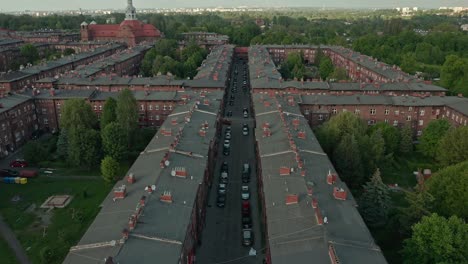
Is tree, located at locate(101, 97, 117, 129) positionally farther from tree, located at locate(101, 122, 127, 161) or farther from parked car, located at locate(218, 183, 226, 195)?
parked car, located at locate(218, 183, 226, 195)

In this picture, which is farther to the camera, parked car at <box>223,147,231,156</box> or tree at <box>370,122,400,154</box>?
parked car at <box>223,147,231,156</box>

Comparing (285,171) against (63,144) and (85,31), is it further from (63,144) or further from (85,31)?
(85,31)

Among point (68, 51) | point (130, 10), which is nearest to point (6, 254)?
point (68, 51)

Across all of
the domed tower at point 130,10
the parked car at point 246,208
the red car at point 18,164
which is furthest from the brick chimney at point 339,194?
the domed tower at point 130,10

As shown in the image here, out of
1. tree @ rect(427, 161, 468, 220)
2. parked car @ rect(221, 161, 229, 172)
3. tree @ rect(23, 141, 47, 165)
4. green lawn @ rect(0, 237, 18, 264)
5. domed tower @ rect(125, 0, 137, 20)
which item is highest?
domed tower @ rect(125, 0, 137, 20)

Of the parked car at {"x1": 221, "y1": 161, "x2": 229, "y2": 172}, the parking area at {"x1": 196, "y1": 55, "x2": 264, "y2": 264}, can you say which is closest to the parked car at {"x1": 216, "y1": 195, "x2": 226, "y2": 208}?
the parking area at {"x1": 196, "y1": 55, "x2": 264, "y2": 264}

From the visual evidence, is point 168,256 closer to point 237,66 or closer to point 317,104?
point 317,104

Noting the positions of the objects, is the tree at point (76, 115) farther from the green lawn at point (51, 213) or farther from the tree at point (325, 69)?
the tree at point (325, 69)
